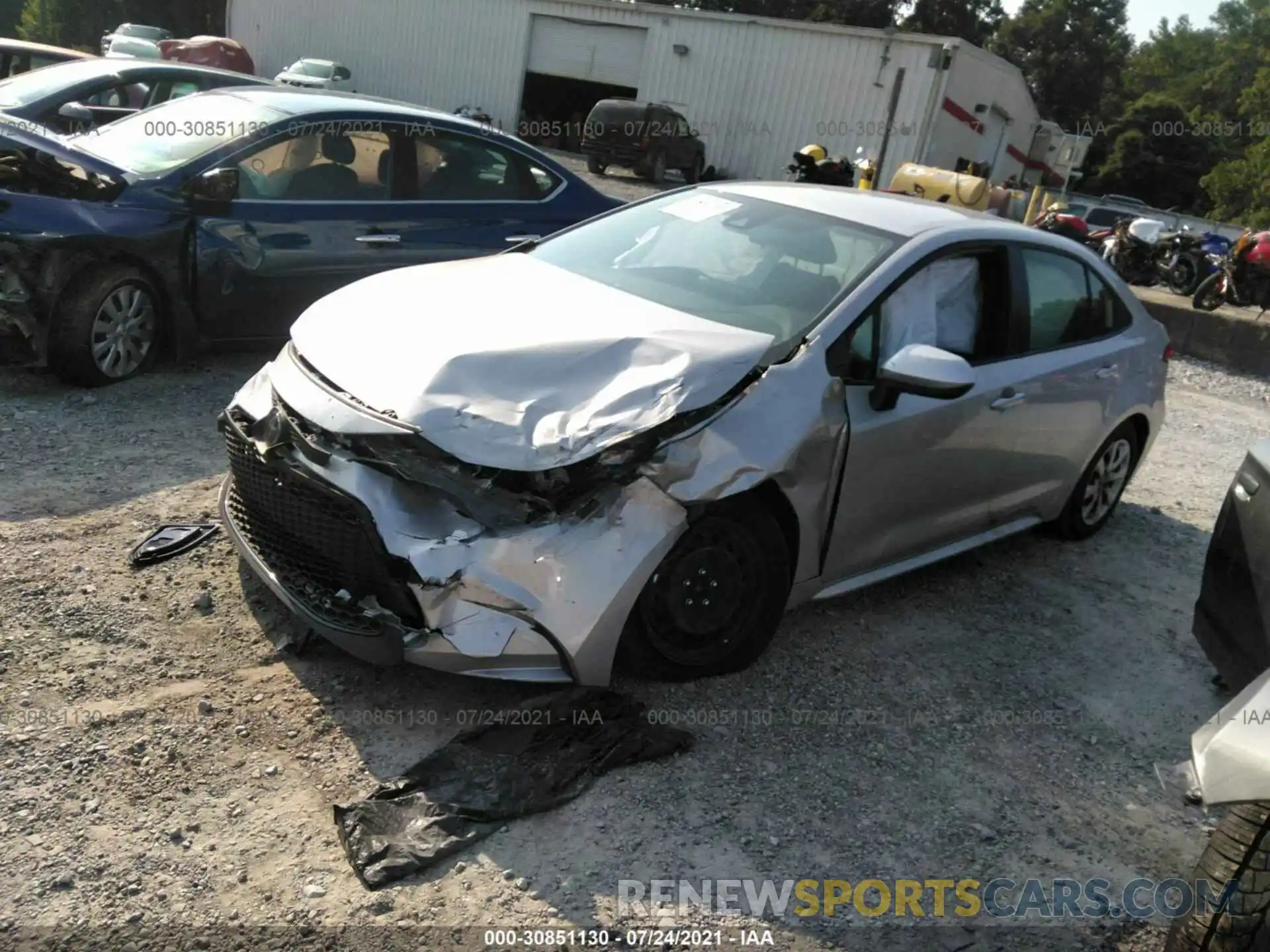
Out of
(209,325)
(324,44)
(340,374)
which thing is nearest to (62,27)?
(324,44)

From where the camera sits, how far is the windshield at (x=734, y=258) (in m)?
3.98

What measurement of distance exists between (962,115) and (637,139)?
799 cm

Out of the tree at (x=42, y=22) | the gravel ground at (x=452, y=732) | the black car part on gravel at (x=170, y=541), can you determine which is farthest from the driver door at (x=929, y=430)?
the tree at (x=42, y=22)

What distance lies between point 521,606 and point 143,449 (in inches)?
109

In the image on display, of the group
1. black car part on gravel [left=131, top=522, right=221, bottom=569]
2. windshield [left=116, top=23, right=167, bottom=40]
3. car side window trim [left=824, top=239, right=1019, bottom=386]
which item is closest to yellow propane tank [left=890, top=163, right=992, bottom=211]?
car side window trim [left=824, top=239, right=1019, bottom=386]

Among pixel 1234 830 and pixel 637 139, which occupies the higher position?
pixel 1234 830

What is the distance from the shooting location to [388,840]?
2.85 meters

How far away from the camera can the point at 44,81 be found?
27.6ft

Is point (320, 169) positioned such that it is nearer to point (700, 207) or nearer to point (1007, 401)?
point (700, 207)

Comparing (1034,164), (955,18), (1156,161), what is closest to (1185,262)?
(1034,164)

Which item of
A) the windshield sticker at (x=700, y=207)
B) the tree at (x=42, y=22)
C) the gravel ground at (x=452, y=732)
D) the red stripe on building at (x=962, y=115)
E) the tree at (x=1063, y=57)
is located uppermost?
the tree at (x=1063, y=57)

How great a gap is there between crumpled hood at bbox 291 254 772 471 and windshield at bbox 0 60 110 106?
18.4ft

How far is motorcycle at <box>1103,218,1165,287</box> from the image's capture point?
15492 millimetres

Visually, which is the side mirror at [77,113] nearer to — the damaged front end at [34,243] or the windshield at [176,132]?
the windshield at [176,132]
